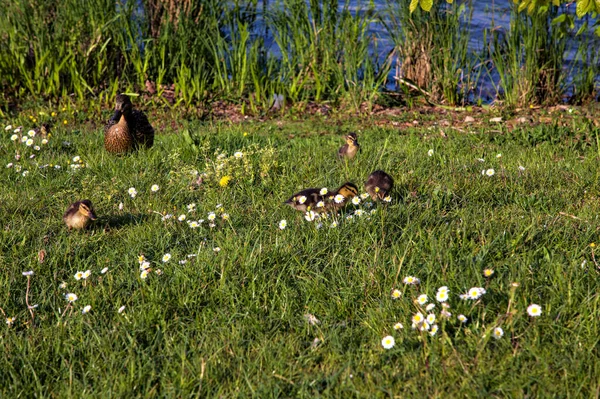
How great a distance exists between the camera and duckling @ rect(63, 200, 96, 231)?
4.97 meters

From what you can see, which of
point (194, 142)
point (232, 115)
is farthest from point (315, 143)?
point (232, 115)

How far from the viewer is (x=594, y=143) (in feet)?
23.7

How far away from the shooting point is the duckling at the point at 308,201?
16.8 feet

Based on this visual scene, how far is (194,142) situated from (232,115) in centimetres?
252

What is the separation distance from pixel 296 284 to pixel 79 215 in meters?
1.68

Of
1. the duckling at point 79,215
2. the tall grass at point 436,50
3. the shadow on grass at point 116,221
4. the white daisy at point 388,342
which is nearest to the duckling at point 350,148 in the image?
the shadow on grass at point 116,221

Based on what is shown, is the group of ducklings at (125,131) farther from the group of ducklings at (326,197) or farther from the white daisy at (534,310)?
the white daisy at (534,310)

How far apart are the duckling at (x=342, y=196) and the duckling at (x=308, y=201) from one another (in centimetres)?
6

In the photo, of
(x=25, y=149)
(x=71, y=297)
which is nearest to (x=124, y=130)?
(x=25, y=149)

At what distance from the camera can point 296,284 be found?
14.0ft

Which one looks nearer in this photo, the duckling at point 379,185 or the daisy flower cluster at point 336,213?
the daisy flower cluster at point 336,213

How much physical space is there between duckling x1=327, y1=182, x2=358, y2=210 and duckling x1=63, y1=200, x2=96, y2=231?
1.56m

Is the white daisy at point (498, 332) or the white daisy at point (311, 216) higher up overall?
the white daisy at point (498, 332)

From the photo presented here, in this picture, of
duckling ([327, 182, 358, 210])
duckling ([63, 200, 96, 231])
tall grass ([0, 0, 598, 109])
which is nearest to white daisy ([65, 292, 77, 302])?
duckling ([63, 200, 96, 231])
